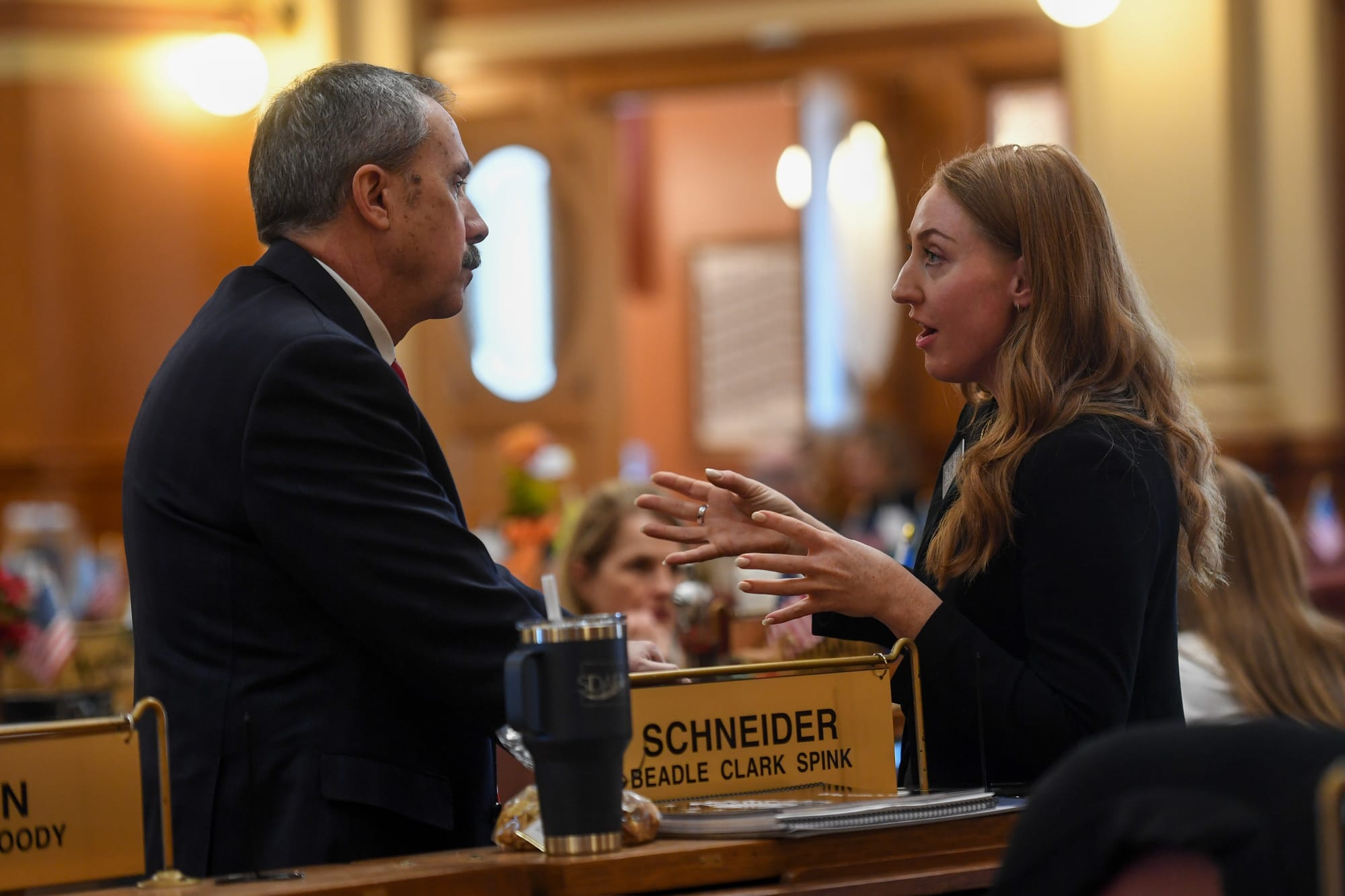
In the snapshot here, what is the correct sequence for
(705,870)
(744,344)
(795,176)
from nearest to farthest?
(705,870), (795,176), (744,344)

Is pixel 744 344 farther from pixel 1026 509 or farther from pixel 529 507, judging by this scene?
pixel 1026 509

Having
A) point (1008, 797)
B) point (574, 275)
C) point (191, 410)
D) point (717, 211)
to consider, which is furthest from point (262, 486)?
point (717, 211)

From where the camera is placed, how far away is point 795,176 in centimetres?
1072

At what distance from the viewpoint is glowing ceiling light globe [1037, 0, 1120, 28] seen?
6492 mm

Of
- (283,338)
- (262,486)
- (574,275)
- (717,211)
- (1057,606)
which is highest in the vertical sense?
(717,211)

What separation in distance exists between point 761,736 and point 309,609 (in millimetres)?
471

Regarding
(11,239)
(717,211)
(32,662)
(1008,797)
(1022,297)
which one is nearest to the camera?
(1008,797)

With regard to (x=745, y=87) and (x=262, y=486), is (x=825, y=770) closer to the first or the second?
(x=262, y=486)

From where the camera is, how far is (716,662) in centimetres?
269

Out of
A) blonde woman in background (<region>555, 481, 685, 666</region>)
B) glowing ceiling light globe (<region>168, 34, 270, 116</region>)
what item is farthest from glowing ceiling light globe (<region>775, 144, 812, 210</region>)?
blonde woman in background (<region>555, 481, 685, 666</region>)

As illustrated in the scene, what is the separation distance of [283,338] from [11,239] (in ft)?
20.4

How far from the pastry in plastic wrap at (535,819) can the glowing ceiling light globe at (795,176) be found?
8.94m

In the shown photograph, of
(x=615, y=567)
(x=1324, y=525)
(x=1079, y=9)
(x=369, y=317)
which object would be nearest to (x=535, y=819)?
(x=369, y=317)

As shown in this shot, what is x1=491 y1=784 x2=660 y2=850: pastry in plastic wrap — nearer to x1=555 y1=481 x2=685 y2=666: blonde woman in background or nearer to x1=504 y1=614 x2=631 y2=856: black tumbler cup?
x1=504 y1=614 x2=631 y2=856: black tumbler cup
